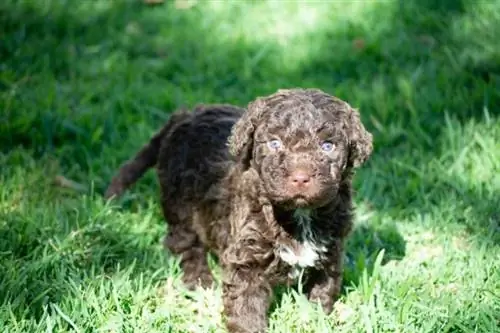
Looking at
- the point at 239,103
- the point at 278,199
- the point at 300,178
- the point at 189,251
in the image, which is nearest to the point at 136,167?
the point at 189,251

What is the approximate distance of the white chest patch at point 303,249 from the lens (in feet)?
14.0

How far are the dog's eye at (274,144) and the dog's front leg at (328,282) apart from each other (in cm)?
69

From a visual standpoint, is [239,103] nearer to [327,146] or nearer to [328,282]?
[328,282]

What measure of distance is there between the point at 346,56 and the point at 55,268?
4024 millimetres

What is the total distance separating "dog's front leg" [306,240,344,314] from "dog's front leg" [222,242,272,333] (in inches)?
12.7

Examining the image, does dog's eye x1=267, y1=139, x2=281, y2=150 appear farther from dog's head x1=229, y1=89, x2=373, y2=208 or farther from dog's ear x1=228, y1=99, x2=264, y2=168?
dog's ear x1=228, y1=99, x2=264, y2=168

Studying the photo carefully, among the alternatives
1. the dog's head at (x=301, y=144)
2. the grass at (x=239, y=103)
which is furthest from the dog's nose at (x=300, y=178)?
the grass at (x=239, y=103)

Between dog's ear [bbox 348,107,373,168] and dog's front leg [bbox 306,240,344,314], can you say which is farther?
dog's front leg [bbox 306,240,344,314]

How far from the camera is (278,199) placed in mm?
3961

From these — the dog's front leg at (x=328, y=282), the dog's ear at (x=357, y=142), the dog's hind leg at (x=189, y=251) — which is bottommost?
the dog's hind leg at (x=189, y=251)

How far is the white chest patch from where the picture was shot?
4.26 m

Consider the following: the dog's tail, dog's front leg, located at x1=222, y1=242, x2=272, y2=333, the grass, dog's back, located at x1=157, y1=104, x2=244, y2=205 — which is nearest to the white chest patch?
dog's front leg, located at x1=222, y1=242, x2=272, y2=333

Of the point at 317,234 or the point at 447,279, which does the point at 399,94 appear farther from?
the point at 317,234

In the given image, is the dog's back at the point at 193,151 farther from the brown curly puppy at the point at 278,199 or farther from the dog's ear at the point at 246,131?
the dog's ear at the point at 246,131
